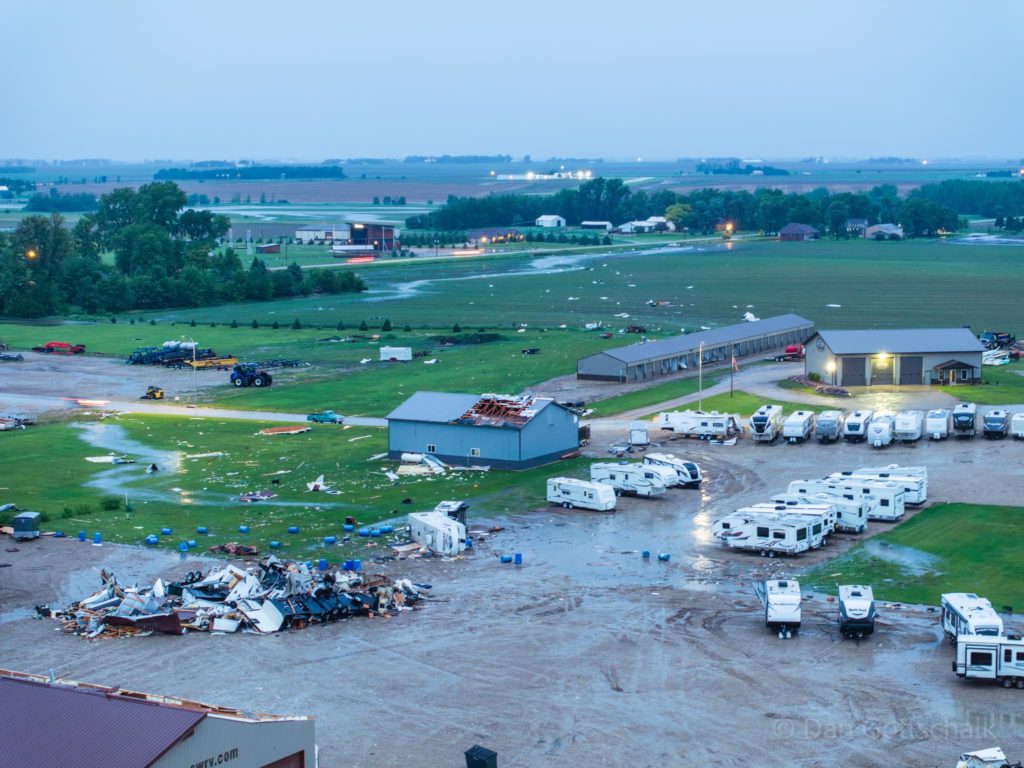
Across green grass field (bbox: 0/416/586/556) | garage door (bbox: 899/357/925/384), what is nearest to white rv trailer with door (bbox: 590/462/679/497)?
green grass field (bbox: 0/416/586/556)

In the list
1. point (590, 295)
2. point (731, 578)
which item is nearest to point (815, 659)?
point (731, 578)

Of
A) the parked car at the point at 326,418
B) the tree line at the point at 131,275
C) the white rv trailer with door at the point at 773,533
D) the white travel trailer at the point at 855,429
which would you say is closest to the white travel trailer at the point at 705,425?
the white travel trailer at the point at 855,429

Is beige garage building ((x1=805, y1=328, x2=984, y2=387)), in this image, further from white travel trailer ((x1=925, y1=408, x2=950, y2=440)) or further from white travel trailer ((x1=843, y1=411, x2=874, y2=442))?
white travel trailer ((x1=925, y1=408, x2=950, y2=440))

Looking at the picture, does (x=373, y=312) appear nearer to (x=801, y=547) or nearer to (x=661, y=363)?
(x=661, y=363)

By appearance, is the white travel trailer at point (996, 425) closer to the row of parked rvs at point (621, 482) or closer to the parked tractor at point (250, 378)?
the row of parked rvs at point (621, 482)

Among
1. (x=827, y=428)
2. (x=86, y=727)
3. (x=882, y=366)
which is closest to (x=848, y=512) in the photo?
(x=827, y=428)

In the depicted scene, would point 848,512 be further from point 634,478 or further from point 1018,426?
point 1018,426
